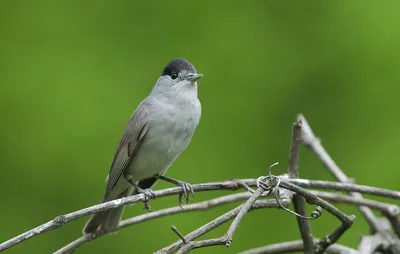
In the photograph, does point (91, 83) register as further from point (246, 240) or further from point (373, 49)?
point (373, 49)

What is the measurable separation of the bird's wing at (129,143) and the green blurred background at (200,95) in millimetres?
399

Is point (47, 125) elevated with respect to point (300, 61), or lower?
lower

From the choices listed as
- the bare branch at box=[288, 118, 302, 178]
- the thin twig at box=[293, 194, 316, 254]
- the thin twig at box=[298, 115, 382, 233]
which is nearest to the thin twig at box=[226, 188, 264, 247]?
the thin twig at box=[293, 194, 316, 254]

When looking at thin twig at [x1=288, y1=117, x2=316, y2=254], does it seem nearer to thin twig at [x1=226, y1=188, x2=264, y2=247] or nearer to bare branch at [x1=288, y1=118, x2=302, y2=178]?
bare branch at [x1=288, y1=118, x2=302, y2=178]

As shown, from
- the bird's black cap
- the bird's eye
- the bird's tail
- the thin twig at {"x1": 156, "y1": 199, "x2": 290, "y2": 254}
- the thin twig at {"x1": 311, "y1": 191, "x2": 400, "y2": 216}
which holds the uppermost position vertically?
the bird's black cap

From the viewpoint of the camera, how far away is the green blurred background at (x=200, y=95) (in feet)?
11.7

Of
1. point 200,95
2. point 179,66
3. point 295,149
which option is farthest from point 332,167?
point 200,95

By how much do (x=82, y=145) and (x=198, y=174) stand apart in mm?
612

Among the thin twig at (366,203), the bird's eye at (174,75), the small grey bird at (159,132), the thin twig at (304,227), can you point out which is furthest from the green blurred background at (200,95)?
the thin twig at (304,227)

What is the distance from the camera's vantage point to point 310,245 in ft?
7.20

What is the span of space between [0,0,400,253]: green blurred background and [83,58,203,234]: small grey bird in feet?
1.06

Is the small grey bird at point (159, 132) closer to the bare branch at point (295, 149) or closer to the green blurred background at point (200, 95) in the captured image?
the green blurred background at point (200, 95)

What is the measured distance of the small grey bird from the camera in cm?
314

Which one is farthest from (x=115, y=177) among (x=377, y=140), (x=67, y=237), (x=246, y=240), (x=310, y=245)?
(x=377, y=140)
